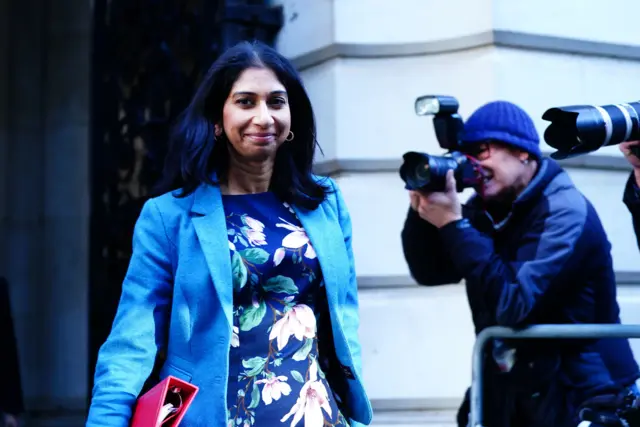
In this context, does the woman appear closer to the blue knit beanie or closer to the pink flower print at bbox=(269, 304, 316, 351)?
the pink flower print at bbox=(269, 304, 316, 351)

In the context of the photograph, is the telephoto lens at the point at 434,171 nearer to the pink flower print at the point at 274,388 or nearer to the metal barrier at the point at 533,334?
the metal barrier at the point at 533,334

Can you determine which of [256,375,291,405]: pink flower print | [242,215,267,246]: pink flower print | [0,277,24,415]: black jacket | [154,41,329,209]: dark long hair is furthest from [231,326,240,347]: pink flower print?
[0,277,24,415]: black jacket

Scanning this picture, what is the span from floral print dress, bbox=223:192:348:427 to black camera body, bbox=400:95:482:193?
2.84ft

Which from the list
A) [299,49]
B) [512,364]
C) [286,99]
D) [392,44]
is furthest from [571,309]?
[299,49]

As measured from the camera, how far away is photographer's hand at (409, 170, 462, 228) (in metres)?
3.99

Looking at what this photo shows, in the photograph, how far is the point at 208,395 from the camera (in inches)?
118

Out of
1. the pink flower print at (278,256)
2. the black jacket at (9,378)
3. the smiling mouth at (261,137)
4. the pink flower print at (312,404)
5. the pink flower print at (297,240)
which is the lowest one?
the black jacket at (9,378)

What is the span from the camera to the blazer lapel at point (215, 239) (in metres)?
3.02

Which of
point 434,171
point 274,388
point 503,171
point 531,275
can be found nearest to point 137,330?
point 274,388

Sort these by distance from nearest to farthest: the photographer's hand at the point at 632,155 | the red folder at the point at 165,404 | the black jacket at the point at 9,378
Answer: the red folder at the point at 165,404 < the photographer's hand at the point at 632,155 < the black jacket at the point at 9,378

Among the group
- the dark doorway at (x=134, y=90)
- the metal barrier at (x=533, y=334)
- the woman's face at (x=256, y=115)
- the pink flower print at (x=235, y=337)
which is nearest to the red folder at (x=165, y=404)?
the pink flower print at (x=235, y=337)

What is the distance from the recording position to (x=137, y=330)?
3.04 meters

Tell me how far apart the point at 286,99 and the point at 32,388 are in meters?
5.57

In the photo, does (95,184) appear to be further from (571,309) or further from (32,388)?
(571,309)
